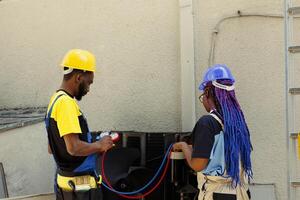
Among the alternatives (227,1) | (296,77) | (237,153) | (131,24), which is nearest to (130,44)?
(131,24)

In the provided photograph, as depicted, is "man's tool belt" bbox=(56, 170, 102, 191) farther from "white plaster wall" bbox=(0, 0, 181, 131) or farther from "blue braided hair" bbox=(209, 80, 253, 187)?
"white plaster wall" bbox=(0, 0, 181, 131)

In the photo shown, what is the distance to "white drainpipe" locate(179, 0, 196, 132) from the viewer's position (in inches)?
165

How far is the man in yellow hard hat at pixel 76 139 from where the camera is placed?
2977mm

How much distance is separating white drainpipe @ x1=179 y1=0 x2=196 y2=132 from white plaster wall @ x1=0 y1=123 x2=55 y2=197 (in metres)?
1.47

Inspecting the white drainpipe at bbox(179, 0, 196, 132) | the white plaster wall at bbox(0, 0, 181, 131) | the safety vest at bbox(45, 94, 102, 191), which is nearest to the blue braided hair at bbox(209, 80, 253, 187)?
the safety vest at bbox(45, 94, 102, 191)

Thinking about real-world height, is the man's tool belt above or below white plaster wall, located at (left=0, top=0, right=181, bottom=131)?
below

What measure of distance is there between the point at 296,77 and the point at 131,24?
1713 mm

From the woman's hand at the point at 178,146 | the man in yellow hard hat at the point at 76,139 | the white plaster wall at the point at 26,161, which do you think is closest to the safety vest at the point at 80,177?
the man in yellow hard hat at the point at 76,139

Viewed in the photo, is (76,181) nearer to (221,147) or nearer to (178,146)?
(178,146)

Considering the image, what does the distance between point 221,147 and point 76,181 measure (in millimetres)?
1032

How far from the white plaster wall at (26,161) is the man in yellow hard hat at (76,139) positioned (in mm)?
1269

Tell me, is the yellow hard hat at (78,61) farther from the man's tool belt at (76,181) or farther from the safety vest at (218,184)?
the safety vest at (218,184)

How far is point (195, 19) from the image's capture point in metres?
4.20

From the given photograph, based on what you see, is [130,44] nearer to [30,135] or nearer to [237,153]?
[30,135]
